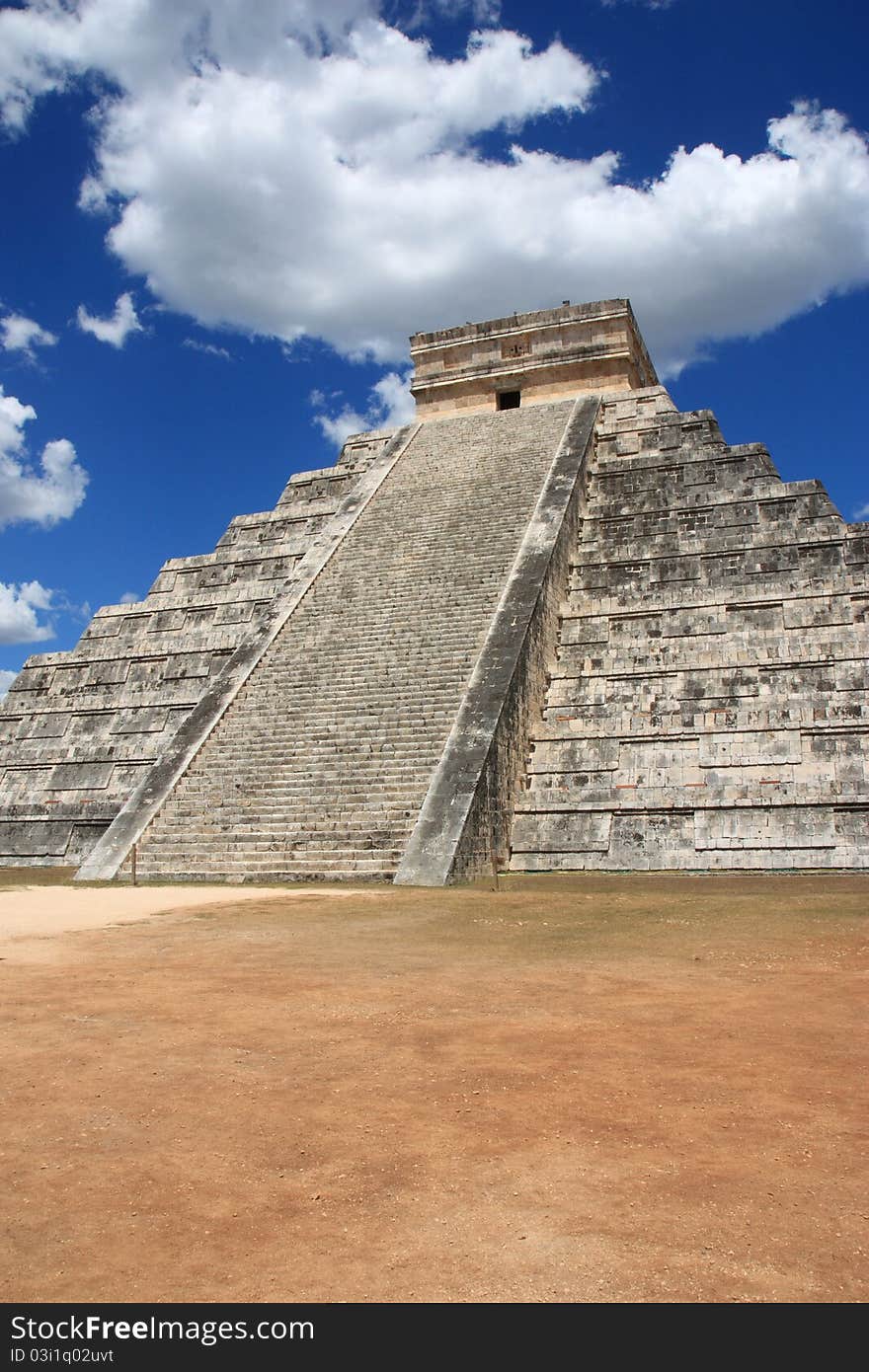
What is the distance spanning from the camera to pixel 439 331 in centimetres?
2289

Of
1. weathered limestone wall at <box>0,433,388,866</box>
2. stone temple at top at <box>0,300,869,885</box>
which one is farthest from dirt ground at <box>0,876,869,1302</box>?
weathered limestone wall at <box>0,433,388,866</box>

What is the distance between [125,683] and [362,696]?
5778mm

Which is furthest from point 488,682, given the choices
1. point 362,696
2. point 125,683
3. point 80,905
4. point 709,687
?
point 125,683

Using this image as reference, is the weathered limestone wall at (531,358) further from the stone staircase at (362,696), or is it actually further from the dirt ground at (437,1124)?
the dirt ground at (437,1124)

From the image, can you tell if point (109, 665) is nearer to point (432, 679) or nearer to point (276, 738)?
point (276, 738)

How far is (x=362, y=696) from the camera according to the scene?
1327cm

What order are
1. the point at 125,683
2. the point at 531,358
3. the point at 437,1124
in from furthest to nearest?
the point at 531,358 → the point at 125,683 → the point at 437,1124

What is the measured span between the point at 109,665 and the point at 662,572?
32.1ft

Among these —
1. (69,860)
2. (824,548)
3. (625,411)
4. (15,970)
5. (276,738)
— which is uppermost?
(625,411)

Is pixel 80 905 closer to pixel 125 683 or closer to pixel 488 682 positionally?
pixel 488 682

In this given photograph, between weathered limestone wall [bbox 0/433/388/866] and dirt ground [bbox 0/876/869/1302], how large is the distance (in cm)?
953

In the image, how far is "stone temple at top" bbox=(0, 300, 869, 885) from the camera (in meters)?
11.2

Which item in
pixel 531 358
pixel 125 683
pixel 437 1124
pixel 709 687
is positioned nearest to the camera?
Answer: pixel 437 1124
